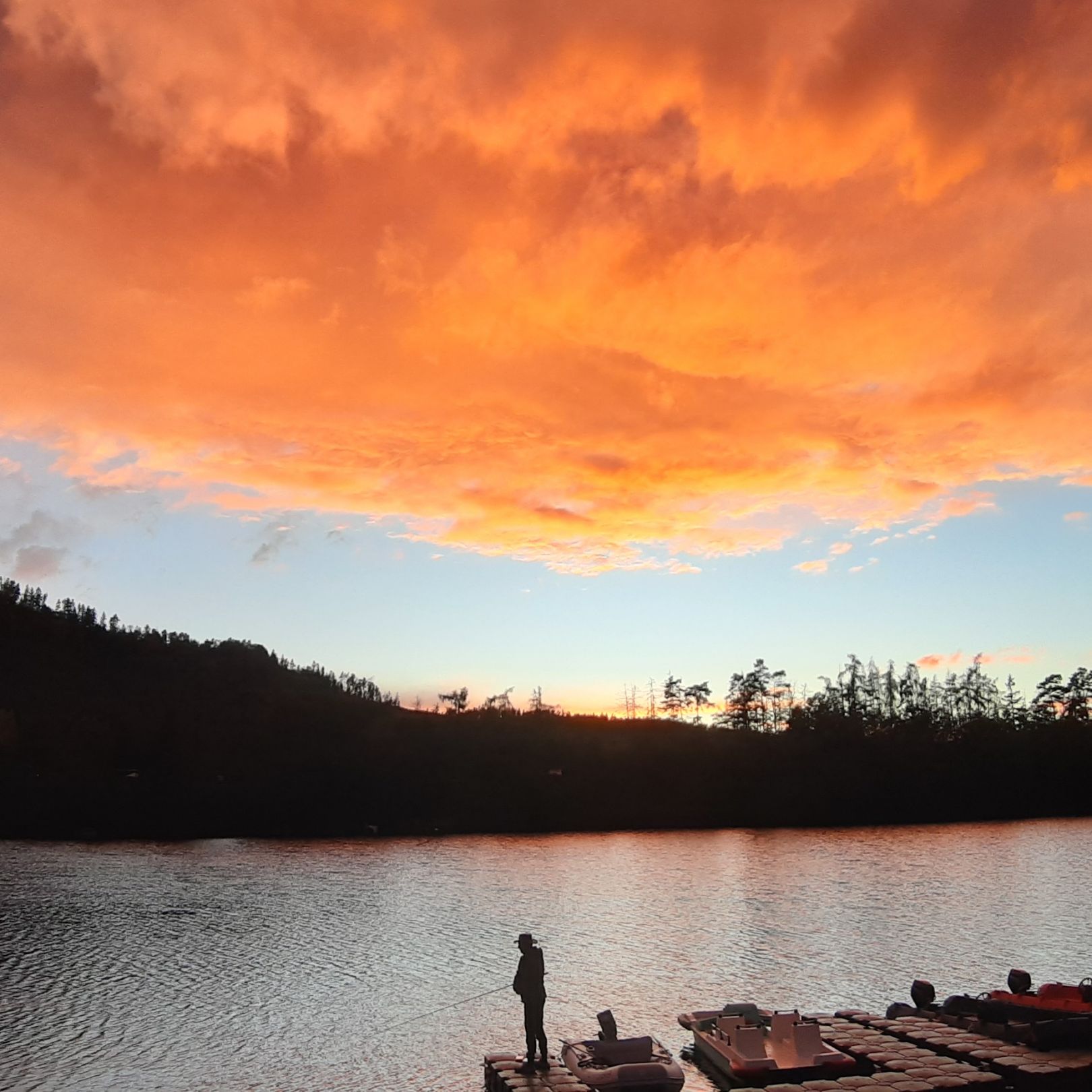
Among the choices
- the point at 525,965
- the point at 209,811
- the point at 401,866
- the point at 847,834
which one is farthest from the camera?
the point at 209,811

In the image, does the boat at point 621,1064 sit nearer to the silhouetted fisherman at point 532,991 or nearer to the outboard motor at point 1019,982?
the silhouetted fisherman at point 532,991

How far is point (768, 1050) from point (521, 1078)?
273 inches

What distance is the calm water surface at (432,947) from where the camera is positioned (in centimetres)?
2958

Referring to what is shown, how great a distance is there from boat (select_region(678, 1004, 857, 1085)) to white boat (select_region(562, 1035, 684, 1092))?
180 cm

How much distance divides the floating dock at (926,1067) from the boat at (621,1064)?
450 mm

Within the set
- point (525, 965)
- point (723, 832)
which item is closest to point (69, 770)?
point (723, 832)

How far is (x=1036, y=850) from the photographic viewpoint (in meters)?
87.8

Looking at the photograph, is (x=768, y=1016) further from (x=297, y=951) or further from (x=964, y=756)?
(x=964, y=756)

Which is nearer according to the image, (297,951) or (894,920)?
(297,951)

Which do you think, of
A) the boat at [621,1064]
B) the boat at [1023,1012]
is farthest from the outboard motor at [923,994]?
the boat at [621,1064]

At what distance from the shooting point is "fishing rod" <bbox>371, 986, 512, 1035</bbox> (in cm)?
3172

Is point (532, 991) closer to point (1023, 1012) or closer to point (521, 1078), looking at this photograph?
point (521, 1078)

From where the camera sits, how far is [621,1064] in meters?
23.3

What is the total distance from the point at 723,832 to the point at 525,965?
10125cm
